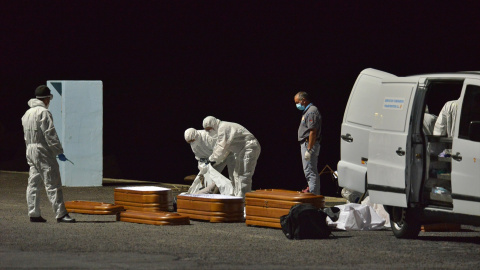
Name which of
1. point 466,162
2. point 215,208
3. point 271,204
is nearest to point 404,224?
point 466,162

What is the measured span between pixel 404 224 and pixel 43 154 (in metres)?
4.96

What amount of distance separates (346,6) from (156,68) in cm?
740

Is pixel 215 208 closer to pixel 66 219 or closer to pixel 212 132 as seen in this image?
pixel 66 219

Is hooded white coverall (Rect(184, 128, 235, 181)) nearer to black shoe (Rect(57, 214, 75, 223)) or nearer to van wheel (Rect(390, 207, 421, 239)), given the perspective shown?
black shoe (Rect(57, 214, 75, 223))

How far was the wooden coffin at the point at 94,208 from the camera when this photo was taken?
15.9 meters

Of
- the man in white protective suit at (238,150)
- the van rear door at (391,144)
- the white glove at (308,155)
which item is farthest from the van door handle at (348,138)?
the man in white protective suit at (238,150)

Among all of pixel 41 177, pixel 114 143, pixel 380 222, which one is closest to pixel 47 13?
pixel 114 143

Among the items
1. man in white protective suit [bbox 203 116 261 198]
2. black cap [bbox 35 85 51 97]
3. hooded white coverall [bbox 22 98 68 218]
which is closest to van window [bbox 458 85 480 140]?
man in white protective suit [bbox 203 116 261 198]

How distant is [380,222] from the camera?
14531 mm

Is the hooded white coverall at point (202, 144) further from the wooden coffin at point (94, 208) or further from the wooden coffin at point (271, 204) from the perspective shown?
the wooden coffin at point (271, 204)

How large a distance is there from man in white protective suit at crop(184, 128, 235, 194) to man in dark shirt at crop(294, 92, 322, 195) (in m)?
1.15

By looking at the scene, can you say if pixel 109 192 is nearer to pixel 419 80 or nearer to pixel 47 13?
pixel 419 80

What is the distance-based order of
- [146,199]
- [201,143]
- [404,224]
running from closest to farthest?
[404,224]
[146,199]
[201,143]

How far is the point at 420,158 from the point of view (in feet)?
42.3
